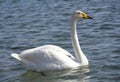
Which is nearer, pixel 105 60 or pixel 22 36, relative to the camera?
pixel 105 60

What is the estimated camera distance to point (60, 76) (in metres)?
11.3

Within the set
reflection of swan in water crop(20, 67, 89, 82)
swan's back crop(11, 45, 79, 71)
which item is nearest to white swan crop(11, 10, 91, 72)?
swan's back crop(11, 45, 79, 71)

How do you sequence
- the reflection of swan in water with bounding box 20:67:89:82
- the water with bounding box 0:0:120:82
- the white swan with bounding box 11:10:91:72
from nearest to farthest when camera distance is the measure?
1. the reflection of swan in water with bounding box 20:67:89:82
2. the water with bounding box 0:0:120:82
3. the white swan with bounding box 11:10:91:72

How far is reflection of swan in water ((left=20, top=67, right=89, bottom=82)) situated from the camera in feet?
36.1

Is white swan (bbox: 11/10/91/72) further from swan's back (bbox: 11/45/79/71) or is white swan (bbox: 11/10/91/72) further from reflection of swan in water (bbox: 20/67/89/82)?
reflection of swan in water (bbox: 20/67/89/82)

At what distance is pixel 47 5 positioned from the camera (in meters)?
21.8

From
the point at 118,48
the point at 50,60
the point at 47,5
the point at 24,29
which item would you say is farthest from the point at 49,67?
the point at 47,5

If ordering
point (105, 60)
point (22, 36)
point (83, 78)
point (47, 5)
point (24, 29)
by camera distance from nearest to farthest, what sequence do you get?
point (83, 78) → point (105, 60) → point (22, 36) → point (24, 29) → point (47, 5)

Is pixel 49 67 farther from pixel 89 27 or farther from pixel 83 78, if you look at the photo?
pixel 89 27

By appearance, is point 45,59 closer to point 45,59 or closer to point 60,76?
point 45,59

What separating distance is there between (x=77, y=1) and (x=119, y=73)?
11.2 meters

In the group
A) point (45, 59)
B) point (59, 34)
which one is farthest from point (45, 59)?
point (59, 34)

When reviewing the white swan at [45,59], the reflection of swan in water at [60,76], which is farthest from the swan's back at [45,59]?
the reflection of swan in water at [60,76]

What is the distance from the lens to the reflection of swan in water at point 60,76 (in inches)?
433
